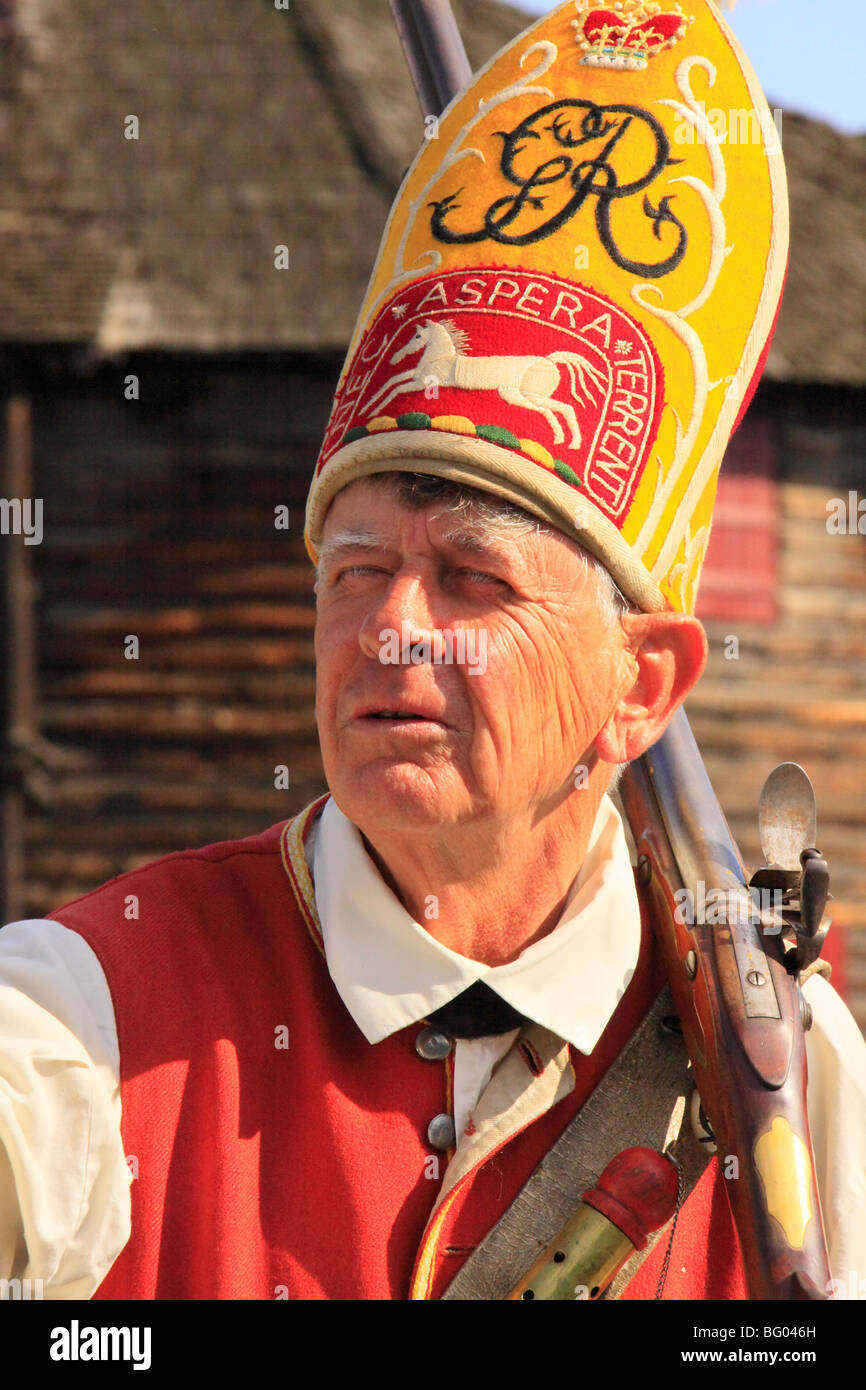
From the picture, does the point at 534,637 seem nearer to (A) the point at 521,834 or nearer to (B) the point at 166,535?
(A) the point at 521,834

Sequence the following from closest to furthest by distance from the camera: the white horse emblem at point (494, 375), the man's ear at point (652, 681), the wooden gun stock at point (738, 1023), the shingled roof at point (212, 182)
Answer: the wooden gun stock at point (738, 1023), the white horse emblem at point (494, 375), the man's ear at point (652, 681), the shingled roof at point (212, 182)

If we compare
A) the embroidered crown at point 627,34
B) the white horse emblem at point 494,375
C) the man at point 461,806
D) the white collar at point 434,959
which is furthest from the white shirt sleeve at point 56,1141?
the embroidered crown at point 627,34

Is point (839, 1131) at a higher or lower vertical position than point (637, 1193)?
higher

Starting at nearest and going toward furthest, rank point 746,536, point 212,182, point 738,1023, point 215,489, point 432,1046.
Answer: point 738,1023
point 432,1046
point 215,489
point 212,182
point 746,536

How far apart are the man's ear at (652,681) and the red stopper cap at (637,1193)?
65 cm

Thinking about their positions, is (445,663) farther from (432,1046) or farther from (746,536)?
(746,536)

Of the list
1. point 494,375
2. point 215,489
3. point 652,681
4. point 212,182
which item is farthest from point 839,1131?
point 212,182

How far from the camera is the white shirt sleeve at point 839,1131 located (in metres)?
2.55

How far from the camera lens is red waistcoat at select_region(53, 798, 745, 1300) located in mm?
2275

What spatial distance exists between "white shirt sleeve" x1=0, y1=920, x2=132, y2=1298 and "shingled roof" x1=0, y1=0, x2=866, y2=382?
7231mm

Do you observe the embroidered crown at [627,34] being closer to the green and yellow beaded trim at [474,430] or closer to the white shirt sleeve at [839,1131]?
the green and yellow beaded trim at [474,430]

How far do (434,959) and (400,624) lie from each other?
544 millimetres

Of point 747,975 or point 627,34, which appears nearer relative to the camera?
point 747,975

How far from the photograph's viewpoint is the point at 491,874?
2.54m
